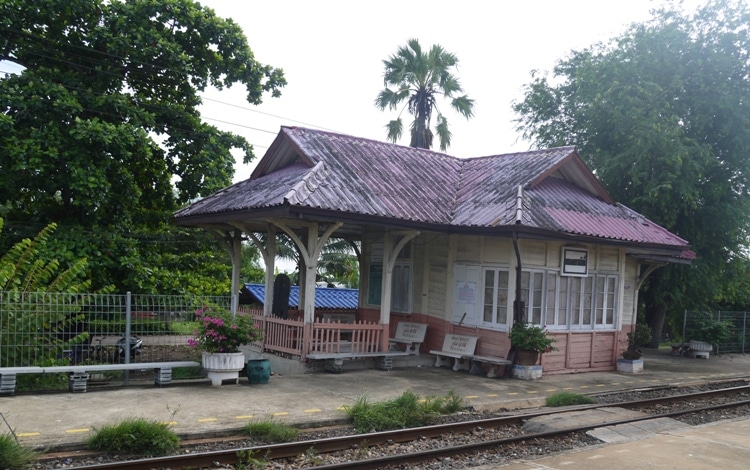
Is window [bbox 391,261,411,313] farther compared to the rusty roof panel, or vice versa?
window [bbox 391,261,411,313]

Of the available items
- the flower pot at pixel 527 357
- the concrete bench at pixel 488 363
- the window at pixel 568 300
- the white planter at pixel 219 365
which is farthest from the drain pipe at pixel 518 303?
the white planter at pixel 219 365

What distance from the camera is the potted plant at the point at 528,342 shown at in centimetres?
1348

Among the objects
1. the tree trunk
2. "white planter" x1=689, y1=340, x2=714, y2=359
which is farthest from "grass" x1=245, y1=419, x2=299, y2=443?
the tree trunk

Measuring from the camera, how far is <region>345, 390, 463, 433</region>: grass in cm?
923

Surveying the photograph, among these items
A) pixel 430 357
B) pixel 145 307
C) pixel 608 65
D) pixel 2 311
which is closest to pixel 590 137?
pixel 608 65

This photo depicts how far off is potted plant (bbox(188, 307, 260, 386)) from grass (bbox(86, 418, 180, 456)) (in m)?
3.65

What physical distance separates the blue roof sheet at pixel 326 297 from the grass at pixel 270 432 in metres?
11.3

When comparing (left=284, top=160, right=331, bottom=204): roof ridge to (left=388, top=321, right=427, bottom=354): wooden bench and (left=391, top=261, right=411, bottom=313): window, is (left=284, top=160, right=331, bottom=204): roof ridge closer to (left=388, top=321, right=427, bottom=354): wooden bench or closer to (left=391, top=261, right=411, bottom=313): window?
(left=391, top=261, right=411, bottom=313): window

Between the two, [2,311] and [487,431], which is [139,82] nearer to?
[2,311]

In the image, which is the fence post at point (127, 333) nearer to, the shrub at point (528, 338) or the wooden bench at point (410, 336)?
the wooden bench at point (410, 336)

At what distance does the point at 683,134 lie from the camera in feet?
67.8

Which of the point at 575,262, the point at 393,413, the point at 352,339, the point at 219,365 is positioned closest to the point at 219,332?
the point at 219,365

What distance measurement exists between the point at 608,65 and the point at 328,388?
16.2 m

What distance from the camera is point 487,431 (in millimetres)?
9461
